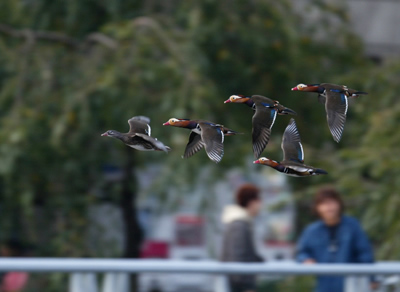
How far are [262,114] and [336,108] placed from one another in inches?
4.4

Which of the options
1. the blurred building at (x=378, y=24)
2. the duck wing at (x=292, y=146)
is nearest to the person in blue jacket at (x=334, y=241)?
the duck wing at (x=292, y=146)

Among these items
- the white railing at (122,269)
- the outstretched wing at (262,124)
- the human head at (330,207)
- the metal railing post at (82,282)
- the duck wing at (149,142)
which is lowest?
the metal railing post at (82,282)

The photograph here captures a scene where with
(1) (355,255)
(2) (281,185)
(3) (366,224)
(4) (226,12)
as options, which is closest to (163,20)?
(4) (226,12)

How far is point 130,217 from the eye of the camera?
6.55 meters

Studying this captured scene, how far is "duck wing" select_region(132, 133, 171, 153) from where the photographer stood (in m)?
0.98

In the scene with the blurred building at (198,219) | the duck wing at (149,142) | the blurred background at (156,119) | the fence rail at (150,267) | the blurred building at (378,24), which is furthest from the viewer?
the blurred building at (378,24)

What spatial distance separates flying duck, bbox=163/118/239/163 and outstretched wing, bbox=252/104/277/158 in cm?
3

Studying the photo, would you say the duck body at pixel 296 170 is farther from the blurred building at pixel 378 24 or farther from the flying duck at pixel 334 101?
the blurred building at pixel 378 24

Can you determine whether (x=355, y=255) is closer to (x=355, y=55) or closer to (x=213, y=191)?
(x=213, y=191)

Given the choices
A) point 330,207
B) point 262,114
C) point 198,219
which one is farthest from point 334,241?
point 262,114

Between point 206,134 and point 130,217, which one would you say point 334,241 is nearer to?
point 130,217

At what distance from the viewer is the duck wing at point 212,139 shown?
99 cm

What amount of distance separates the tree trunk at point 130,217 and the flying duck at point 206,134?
16.6 ft

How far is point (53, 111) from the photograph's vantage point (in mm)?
5824
